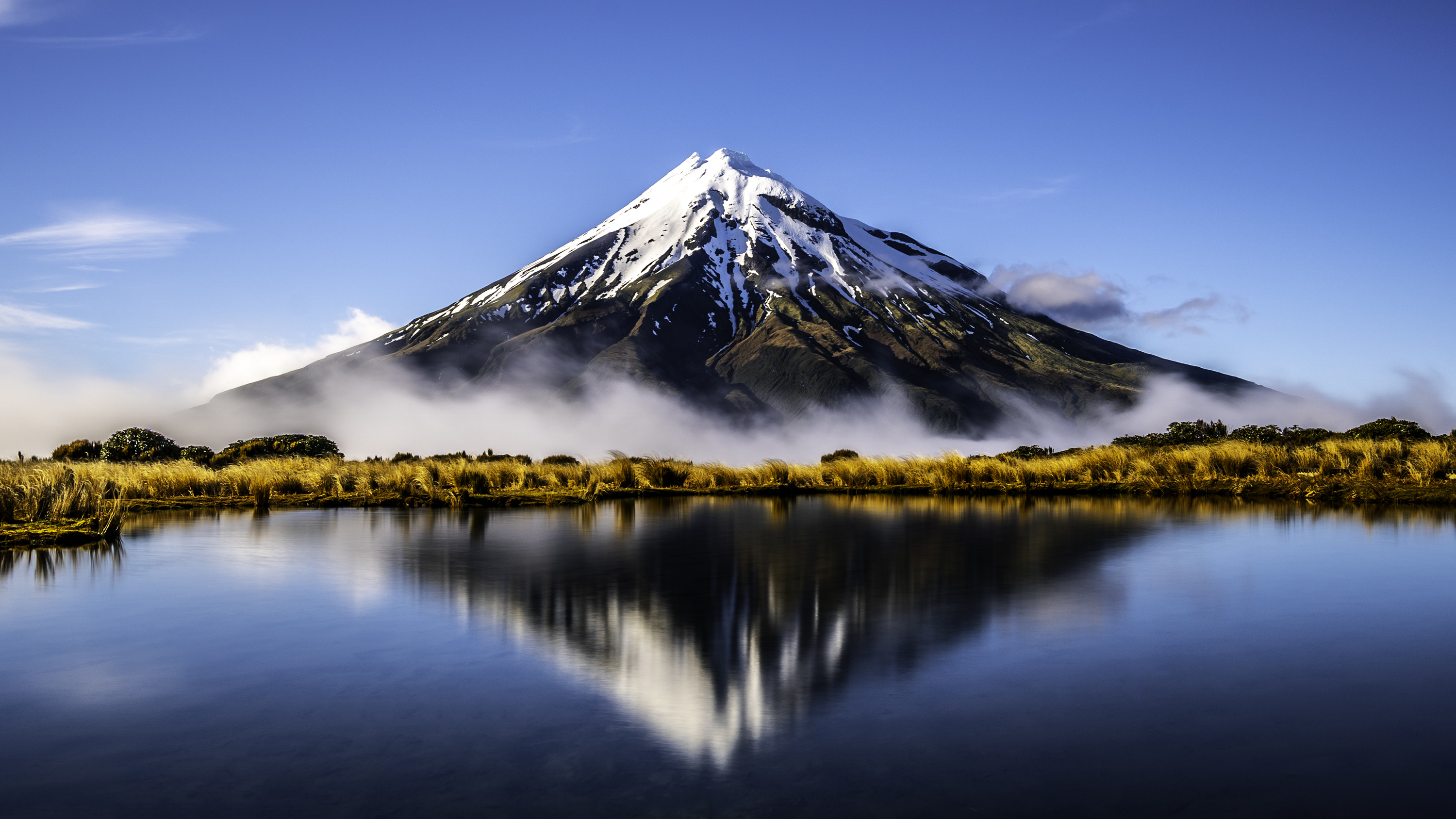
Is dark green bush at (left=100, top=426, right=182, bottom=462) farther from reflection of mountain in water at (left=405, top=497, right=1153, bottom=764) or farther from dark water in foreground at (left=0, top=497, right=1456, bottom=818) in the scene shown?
dark water in foreground at (left=0, top=497, right=1456, bottom=818)

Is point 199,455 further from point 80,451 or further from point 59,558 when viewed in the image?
point 59,558

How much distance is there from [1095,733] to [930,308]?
19374cm

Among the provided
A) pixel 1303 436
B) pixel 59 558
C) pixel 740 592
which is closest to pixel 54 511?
pixel 59 558

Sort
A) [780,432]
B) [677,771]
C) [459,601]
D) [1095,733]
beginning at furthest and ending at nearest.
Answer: [780,432], [459,601], [1095,733], [677,771]

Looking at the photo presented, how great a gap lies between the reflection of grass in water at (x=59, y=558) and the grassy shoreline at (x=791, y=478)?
9.32 feet

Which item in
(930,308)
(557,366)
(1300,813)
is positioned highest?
(930,308)

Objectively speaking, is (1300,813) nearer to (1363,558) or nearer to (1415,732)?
(1415,732)

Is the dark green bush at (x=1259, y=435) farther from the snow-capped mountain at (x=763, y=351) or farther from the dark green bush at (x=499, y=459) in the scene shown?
the snow-capped mountain at (x=763, y=351)

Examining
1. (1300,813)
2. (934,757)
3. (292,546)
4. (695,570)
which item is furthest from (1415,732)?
(292,546)

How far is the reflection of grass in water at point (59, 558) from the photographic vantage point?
38.5 feet

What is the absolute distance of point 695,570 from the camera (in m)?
11.0

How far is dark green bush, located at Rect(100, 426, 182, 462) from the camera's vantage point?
39.0 m

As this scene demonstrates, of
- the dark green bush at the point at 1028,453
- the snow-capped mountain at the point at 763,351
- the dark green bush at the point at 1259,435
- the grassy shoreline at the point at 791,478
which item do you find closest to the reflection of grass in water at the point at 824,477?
the grassy shoreline at the point at 791,478

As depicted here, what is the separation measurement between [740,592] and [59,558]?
9680 mm
